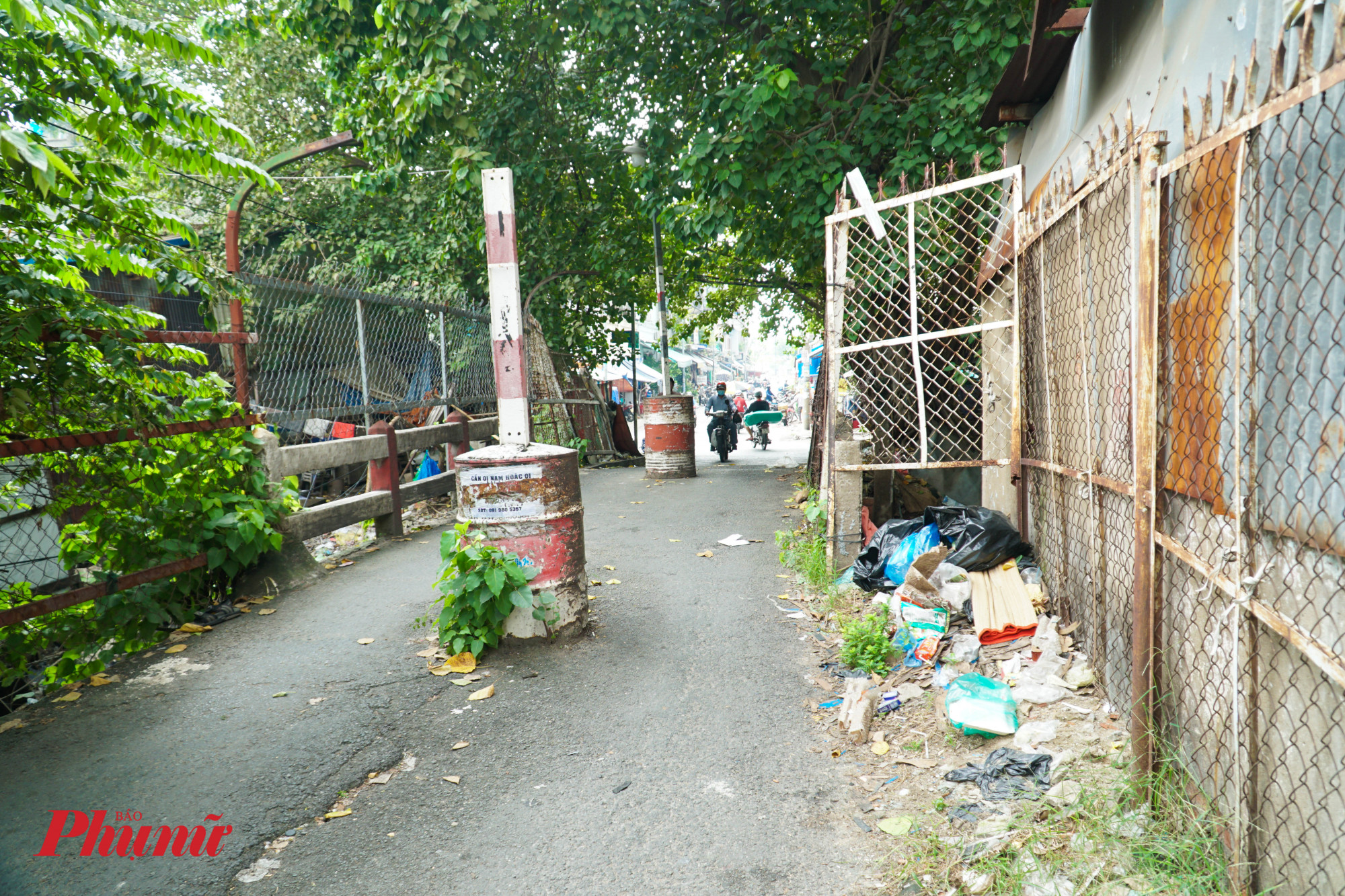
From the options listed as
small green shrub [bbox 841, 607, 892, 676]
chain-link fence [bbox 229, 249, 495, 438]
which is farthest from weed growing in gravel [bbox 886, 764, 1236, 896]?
chain-link fence [bbox 229, 249, 495, 438]

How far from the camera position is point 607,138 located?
42.5 ft

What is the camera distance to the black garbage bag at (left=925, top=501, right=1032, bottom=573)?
15.9 feet

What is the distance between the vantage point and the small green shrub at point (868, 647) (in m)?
4.34

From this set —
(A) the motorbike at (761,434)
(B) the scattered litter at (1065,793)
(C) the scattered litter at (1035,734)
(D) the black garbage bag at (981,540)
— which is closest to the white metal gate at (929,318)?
(D) the black garbage bag at (981,540)

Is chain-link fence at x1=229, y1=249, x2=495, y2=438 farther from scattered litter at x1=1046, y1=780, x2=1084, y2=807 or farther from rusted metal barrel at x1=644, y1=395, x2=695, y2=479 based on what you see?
scattered litter at x1=1046, y1=780, x2=1084, y2=807

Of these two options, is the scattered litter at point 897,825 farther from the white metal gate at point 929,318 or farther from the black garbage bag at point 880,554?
the white metal gate at point 929,318

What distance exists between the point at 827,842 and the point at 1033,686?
1.51 metres

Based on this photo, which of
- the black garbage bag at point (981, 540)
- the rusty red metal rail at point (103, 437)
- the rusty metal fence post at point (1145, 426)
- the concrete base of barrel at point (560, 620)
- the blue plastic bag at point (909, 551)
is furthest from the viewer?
the blue plastic bag at point (909, 551)

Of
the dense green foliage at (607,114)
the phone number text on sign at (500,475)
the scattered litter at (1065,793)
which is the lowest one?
the scattered litter at (1065,793)

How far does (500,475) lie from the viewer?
4.47 m

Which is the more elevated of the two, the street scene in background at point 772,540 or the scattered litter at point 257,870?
the street scene in background at point 772,540

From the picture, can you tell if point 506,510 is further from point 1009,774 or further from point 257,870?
point 1009,774

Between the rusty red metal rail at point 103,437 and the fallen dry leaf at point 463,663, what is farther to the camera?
the fallen dry leaf at point 463,663

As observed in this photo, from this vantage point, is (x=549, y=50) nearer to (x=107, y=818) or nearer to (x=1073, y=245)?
(x=1073, y=245)
